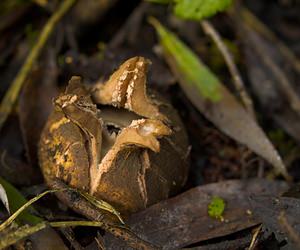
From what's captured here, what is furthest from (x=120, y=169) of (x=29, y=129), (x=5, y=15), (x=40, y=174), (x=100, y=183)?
(x=5, y=15)

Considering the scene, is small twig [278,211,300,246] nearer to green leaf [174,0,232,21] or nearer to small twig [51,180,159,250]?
small twig [51,180,159,250]

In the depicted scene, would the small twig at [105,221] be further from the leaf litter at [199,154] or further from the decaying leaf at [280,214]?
the decaying leaf at [280,214]

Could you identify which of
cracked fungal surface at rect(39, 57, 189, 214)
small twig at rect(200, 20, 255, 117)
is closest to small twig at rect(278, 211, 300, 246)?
cracked fungal surface at rect(39, 57, 189, 214)

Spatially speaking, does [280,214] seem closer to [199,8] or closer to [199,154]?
[199,154]

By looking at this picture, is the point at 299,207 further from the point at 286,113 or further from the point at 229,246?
the point at 286,113

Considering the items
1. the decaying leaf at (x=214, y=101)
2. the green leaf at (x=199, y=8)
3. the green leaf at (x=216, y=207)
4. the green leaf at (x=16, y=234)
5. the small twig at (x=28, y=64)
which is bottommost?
the green leaf at (x=216, y=207)

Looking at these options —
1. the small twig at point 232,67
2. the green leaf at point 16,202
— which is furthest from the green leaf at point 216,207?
the green leaf at point 16,202
